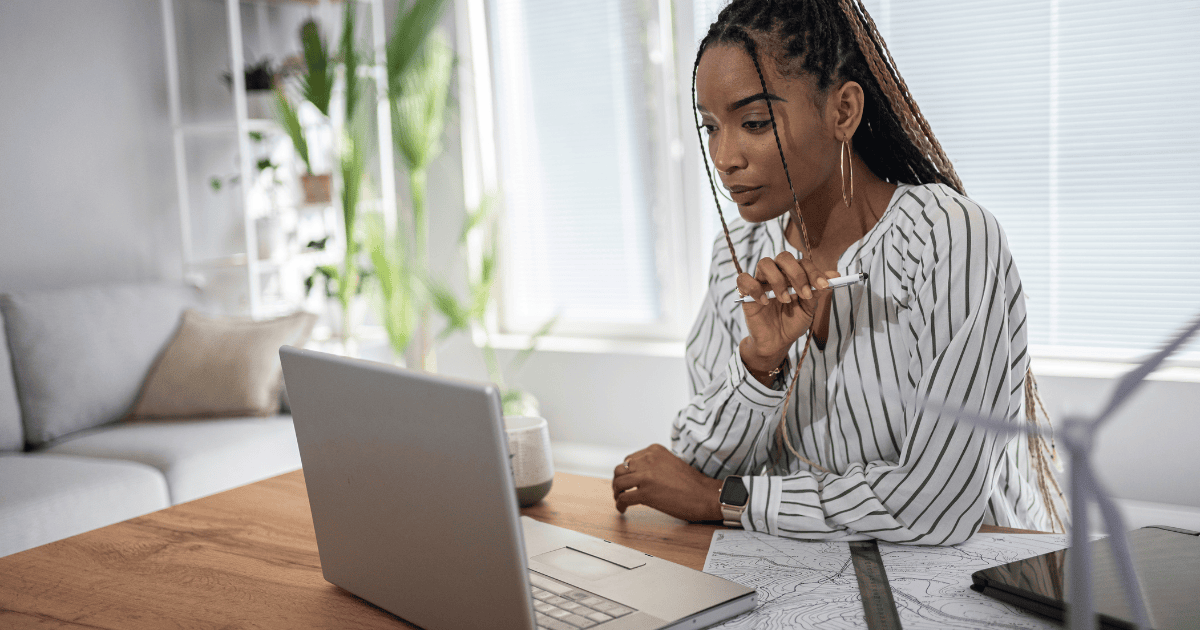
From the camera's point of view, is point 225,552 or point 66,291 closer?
point 225,552

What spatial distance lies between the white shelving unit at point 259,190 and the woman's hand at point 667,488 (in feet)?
7.95

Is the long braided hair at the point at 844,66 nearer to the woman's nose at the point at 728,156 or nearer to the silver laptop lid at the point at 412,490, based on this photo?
the woman's nose at the point at 728,156

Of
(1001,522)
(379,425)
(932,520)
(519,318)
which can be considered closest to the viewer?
(379,425)

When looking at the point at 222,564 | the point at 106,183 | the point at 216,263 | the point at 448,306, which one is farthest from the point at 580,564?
the point at 106,183

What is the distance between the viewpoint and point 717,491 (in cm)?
104

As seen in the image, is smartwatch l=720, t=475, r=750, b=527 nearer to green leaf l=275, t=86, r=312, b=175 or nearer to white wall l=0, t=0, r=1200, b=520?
white wall l=0, t=0, r=1200, b=520

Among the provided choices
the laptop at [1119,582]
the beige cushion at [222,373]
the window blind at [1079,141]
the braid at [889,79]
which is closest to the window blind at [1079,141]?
the window blind at [1079,141]

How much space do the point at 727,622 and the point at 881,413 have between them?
48 cm

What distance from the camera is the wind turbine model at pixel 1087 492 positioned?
0.35m

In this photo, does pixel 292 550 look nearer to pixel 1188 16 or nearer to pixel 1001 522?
pixel 1001 522

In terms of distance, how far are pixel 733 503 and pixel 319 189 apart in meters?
2.75

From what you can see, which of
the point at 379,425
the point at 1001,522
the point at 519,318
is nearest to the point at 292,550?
the point at 379,425

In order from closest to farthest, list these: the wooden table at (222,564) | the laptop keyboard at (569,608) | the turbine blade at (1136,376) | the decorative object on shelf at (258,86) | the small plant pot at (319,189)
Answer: the turbine blade at (1136,376) → the laptop keyboard at (569,608) → the wooden table at (222,564) → the decorative object on shelf at (258,86) → the small plant pot at (319,189)

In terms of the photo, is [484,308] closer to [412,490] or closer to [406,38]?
[406,38]
